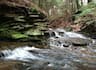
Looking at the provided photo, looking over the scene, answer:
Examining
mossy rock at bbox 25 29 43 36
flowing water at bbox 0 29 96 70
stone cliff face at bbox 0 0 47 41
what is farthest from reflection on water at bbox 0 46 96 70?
mossy rock at bbox 25 29 43 36

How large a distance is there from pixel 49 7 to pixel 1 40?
13613mm

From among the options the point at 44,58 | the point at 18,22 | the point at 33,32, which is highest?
the point at 18,22

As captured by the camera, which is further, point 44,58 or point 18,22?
point 18,22

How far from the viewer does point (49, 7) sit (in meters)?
24.5

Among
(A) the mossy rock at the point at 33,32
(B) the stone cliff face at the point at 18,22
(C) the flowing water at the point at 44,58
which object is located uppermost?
(B) the stone cliff face at the point at 18,22

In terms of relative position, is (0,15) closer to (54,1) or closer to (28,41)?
(28,41)

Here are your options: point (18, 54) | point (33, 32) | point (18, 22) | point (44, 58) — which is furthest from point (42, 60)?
point (18, 22)

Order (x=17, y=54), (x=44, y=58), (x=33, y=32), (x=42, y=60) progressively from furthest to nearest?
(x=33, y=32) → (x=17, y=54) → (x=44, y=58) → (x=42, y=60)

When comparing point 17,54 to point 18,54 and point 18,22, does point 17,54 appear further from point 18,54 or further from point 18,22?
point 18,22

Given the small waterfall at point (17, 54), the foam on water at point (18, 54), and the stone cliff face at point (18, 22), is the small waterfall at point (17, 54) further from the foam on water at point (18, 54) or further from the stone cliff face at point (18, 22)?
the stone cliff face at point (18, 22)

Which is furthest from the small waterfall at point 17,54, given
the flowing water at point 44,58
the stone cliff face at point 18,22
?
the stone cliff face at point 18,22

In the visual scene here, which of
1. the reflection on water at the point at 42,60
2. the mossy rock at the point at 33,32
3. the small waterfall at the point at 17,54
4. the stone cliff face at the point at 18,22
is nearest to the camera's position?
the reflection on water at the point at 42,60

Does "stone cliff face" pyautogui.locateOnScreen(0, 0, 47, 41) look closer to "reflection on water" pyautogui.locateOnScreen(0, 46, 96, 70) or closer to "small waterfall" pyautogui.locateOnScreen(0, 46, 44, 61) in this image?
"reflection on water" pyautogui.locateOnScreen(0, 46, 96, 70)

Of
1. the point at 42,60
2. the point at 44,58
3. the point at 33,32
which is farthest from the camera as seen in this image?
the point at 33,32
